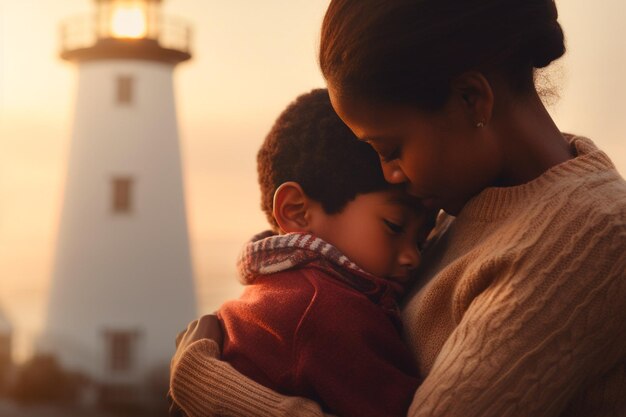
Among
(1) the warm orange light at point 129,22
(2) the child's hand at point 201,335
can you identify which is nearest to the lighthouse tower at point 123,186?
(1) the warm orange light at point 129,22

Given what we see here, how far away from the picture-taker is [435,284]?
54.0 inches

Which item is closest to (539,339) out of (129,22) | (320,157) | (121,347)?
(320,157)

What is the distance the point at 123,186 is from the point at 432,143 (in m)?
12.7

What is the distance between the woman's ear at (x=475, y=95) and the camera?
1.27 meters

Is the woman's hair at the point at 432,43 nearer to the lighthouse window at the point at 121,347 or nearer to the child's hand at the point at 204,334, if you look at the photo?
the child's hand at the point at 204,334

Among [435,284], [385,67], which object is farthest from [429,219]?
[385,67]

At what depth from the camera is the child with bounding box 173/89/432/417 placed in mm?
1333

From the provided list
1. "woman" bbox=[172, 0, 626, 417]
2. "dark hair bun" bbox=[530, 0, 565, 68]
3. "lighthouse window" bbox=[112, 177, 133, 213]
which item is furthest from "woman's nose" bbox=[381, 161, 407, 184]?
"lighthouse window" bbox=[112, 177, 133, 213]

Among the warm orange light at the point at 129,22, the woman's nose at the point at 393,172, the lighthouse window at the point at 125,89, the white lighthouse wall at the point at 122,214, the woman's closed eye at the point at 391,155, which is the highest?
the warm orange light at the point at 129,22

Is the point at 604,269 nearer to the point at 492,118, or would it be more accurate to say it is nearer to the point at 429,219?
the point at 492,118

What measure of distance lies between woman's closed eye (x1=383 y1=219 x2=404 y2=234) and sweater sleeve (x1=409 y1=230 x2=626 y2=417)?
0.33 meters

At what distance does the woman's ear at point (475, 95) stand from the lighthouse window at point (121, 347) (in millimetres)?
14112

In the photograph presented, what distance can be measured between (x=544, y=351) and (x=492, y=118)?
11.5 inches

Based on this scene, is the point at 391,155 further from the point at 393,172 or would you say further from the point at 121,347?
the point at 121,347
